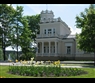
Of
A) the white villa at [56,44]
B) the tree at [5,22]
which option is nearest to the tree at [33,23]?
the white villa at [56,44]

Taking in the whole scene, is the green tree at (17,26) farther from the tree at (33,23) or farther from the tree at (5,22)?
the tree at (33,23)

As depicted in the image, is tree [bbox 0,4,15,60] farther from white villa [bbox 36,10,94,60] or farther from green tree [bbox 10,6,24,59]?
white villa [bbox 36,10,94,60]

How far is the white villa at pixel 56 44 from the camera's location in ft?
135

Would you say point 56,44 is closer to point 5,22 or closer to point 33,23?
point 5,22

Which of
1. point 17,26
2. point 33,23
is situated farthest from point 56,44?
point 33,23

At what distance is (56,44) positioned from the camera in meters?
41.6

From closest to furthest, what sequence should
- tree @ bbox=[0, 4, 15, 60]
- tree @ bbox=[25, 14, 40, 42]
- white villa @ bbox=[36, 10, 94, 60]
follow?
tree @ bbox=[0, 4, 15, 60], white villa @ bbox=[36, 10, 94, 60], tree @ bbox=[25, 14, 40, 42]

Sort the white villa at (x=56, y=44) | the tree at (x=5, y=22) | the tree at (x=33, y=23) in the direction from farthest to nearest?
the tree at (x=33, y=23)
the white villa at (x=56, y=44)
the tree at (x=5, y=22)

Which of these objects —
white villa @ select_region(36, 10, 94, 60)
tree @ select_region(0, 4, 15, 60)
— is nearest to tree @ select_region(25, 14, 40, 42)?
white villa @ select_region(36, 10, 94, 60)

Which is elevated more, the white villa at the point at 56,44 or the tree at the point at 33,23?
the tree at the point at 33,23

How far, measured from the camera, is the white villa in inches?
1619
